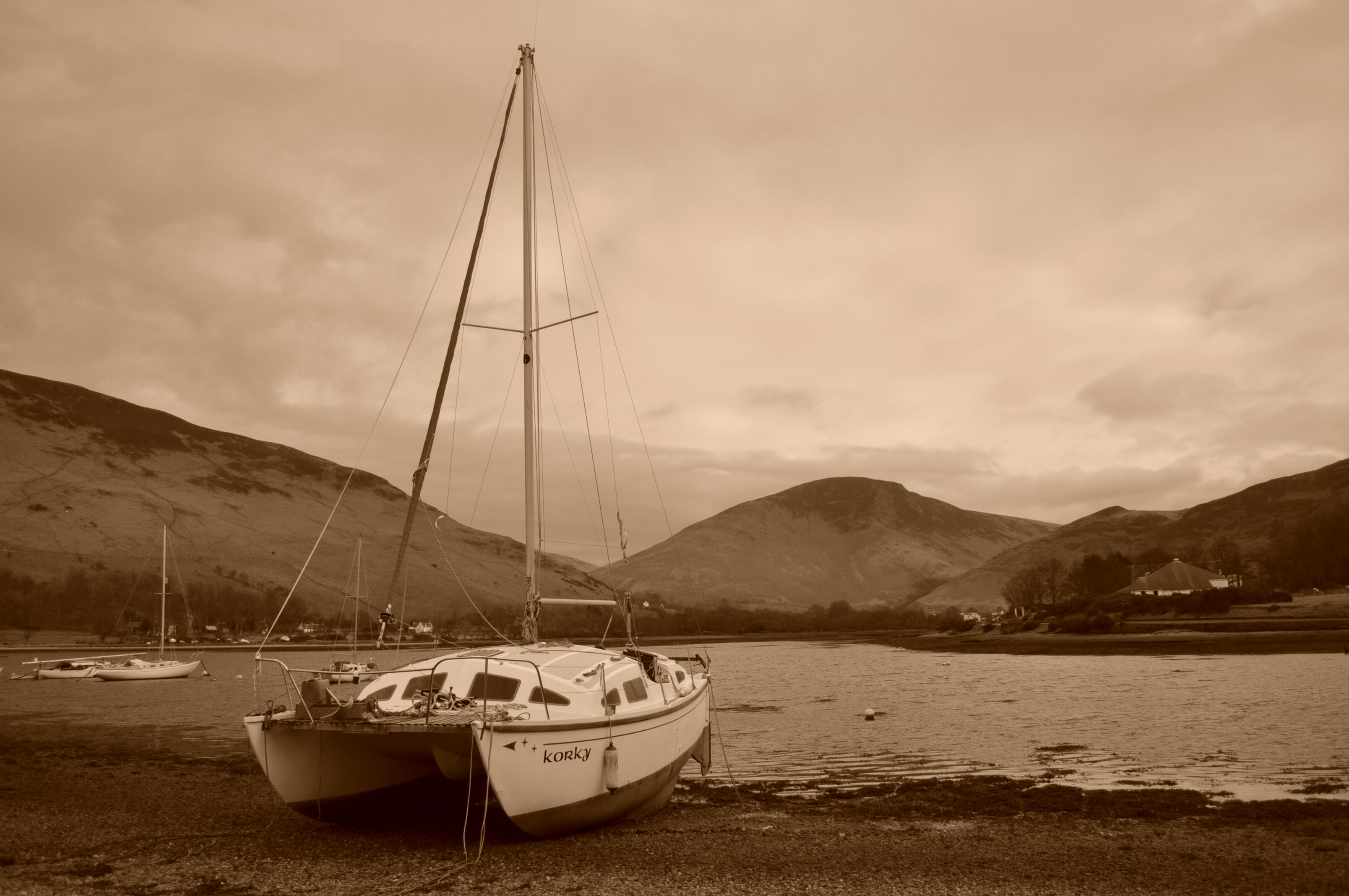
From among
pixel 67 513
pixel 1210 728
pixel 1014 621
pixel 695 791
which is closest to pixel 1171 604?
pixel 1014 621

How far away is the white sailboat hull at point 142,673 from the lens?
219 feet

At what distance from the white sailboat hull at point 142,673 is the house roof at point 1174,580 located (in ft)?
366

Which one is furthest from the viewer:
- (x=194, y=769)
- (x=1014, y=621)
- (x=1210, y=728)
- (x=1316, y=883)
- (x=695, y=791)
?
(x=1014, y=621)

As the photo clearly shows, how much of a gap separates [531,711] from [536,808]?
1.28 metres

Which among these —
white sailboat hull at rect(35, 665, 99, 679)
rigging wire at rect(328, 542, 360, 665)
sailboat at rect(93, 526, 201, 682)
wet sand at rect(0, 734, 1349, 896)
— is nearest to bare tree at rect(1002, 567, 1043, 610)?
rigging wire at rect(328, 542, 360, 665)

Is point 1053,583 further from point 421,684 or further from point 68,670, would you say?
point 421,684

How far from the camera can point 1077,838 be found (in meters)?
14.4

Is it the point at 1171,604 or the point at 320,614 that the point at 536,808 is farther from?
the point at 320,614

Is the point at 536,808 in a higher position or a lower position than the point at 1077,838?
higher

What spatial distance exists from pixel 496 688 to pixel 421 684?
5.29ft

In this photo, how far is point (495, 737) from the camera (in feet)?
38.8

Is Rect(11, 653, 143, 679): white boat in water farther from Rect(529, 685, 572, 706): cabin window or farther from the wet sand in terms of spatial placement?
Rect(529, 685, 572, 706): cabin window

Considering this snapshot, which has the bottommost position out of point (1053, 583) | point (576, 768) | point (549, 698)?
point (576, 768)

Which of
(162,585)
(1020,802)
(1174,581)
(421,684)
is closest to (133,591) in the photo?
(162,585)
